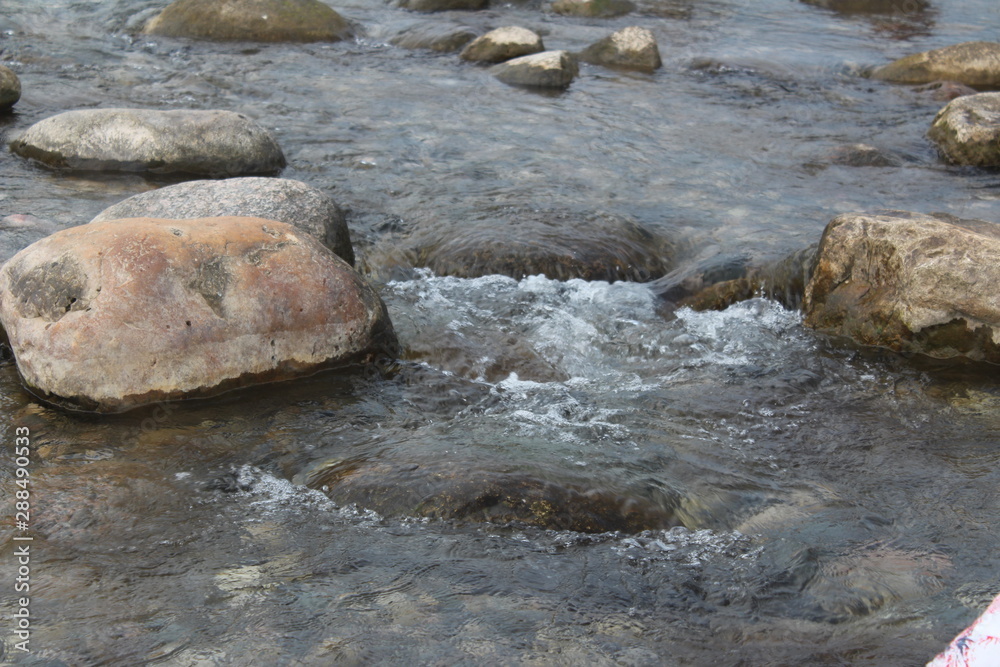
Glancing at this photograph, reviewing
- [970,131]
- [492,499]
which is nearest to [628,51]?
[970,131]

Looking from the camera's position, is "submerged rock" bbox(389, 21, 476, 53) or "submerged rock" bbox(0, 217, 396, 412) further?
"submerged rock" bbox(389, 21, 476, 53)

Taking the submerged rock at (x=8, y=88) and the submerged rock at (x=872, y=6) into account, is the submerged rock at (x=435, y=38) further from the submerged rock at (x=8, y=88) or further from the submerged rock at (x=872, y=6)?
the submerged rock at (x=872, y=6)

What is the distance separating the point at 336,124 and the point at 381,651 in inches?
272

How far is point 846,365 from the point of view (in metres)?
5.60

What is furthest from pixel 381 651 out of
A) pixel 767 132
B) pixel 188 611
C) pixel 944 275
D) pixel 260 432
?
pixel 767 132

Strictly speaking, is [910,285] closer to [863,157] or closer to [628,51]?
[863,157]

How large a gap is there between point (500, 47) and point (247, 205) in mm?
6250

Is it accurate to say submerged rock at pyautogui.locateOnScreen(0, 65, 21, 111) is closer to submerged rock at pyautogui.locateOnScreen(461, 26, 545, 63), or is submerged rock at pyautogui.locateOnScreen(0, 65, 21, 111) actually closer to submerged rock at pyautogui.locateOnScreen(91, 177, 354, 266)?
submerged rock at pyautogui.locateOnScreen(91, 177, 354, 266)

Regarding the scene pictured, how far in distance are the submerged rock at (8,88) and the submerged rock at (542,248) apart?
4694 millimetres

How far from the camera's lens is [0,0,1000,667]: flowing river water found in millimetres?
3311

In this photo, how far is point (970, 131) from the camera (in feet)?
28.8

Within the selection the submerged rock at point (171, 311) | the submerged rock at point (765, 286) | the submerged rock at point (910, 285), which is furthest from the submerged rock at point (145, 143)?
the submerged rock at point (910, 285)

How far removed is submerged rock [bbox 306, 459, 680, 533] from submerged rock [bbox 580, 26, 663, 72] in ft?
28.0

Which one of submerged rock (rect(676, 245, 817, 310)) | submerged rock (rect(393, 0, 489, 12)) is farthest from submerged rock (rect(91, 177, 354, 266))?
submerged rock (rect(393, 0, 489, 12))
